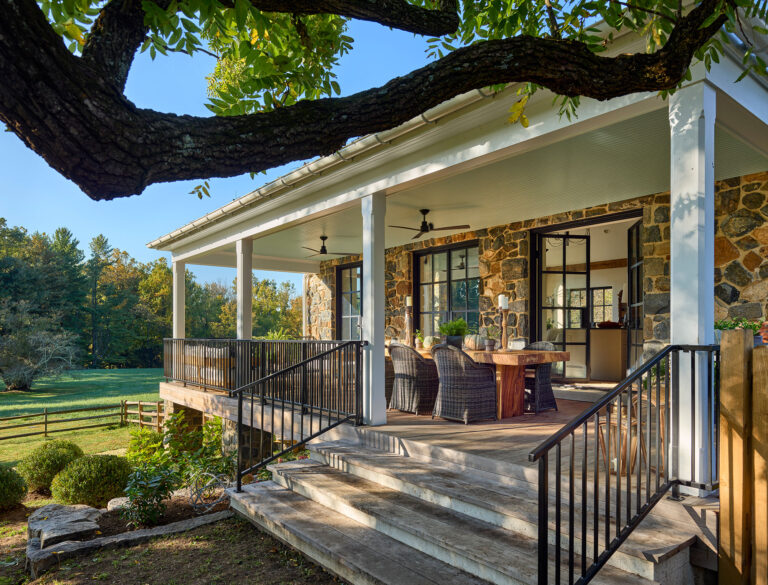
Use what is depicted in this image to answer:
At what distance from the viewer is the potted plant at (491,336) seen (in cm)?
553

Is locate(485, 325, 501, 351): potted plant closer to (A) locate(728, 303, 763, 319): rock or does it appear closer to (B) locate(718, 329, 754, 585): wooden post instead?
(A) locate(728, 303, 763, 319): rock

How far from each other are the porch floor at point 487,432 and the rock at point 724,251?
2.12 metres

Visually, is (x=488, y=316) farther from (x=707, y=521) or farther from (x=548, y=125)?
(x=707, y=521)

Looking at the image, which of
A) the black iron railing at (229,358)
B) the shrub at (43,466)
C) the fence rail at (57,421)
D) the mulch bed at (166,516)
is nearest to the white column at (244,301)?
the black iron railing at (229,358)

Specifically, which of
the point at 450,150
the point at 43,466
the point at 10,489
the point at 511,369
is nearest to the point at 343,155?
the point at 450,150

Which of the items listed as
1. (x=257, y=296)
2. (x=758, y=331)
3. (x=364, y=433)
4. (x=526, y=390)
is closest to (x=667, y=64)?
(x=758, y=331)

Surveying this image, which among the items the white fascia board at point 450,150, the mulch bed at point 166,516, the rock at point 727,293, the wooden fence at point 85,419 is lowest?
the wooden fence at point 85,419

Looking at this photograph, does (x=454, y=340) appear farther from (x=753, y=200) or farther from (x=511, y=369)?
(x=753, y=200)

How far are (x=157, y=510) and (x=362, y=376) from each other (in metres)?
2.20

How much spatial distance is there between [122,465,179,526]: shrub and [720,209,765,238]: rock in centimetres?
593

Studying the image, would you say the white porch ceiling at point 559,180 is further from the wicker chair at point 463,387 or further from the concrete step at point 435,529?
Answer: the concrete step at point 435,529

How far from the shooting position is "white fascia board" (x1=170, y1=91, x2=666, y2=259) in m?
3.50

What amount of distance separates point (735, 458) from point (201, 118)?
9.07ft

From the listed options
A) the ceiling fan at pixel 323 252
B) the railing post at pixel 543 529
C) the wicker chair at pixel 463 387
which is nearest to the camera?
the railing post at pixel 543 529
